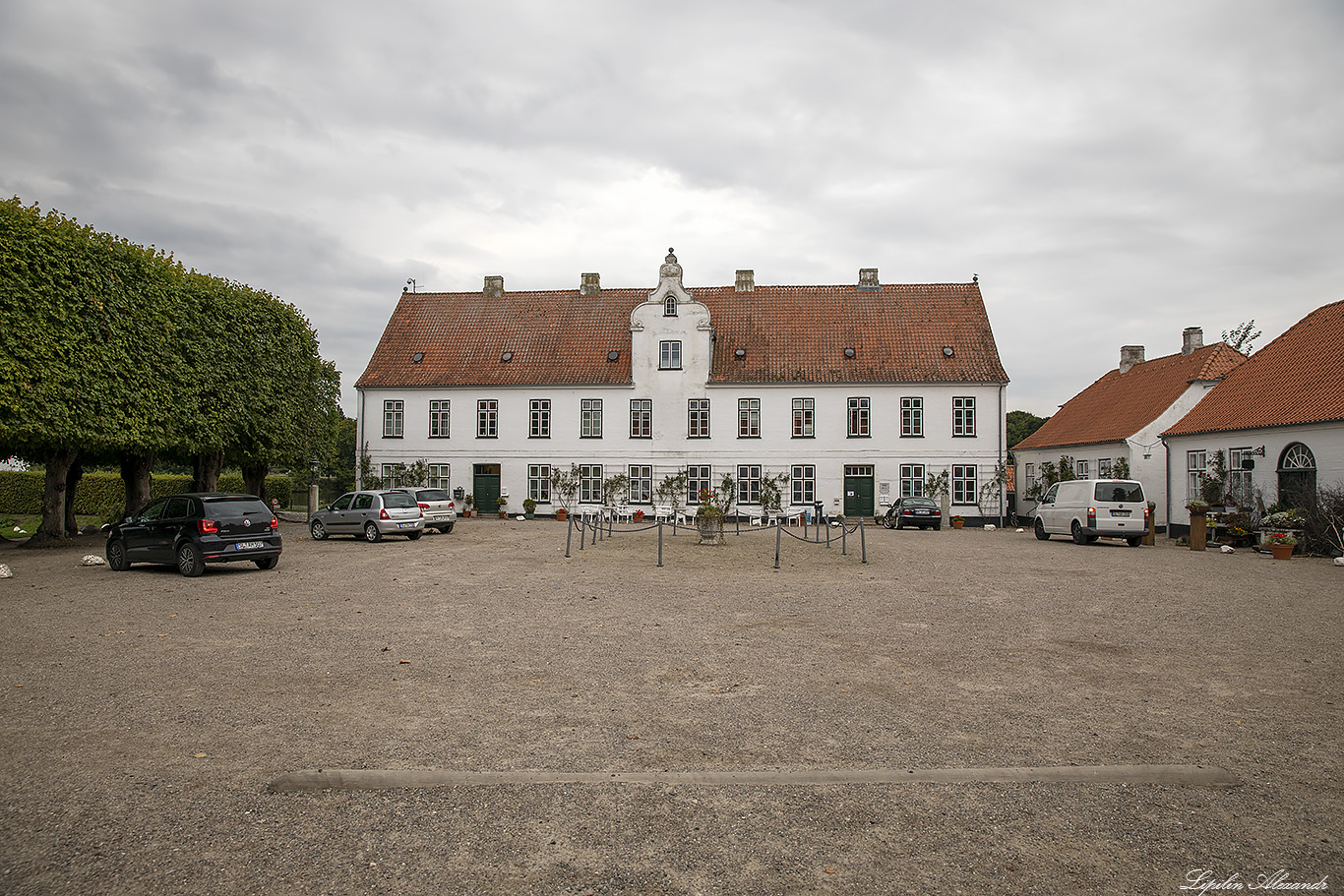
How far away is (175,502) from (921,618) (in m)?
13.7

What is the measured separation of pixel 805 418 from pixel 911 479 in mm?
5113

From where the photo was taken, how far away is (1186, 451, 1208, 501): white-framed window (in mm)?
26453

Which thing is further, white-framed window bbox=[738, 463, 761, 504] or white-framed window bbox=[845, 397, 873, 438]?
white-framed window bbox=[738, 463, 761, 504]

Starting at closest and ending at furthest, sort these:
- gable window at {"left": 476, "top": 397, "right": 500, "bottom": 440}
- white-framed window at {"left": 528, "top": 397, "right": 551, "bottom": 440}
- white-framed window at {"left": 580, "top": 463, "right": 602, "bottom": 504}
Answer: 1. white-framed window at {"left": 580, "top": 463, "right": 602, "bottom": 504}
2. white-framed window at {"left": 528, "top": 397, "right": 551, "bottom": 440}
3. gable window at {"left": 476, "top": 397, "right": 500, "bottom": 440}

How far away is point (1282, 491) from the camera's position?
22406mm

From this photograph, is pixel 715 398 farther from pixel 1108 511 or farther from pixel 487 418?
pixel 1108 511

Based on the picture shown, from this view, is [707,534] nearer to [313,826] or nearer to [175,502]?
[175,502]

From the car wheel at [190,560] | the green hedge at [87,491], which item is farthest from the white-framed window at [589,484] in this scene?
the car wheel at [190,560]

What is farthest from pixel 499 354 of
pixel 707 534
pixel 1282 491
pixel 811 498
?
pixel 1282 491

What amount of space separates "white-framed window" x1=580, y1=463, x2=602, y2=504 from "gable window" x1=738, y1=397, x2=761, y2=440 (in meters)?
6.39

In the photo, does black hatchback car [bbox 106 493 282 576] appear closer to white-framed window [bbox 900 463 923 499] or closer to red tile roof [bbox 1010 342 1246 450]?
white-framed window [bbox 900 463 923 499]

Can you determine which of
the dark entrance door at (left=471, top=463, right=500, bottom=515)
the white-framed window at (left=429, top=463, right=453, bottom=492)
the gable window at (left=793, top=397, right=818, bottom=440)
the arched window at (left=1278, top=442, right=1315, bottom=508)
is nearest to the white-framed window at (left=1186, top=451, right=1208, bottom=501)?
the arched window at (left=1278, top=442, right=1315, bottom=508)

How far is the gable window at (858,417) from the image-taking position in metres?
34.8

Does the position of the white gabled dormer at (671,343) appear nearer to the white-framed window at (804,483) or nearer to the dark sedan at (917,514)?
the white-framed window at (804,483)
